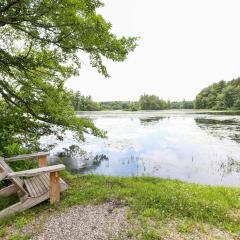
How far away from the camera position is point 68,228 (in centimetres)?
556

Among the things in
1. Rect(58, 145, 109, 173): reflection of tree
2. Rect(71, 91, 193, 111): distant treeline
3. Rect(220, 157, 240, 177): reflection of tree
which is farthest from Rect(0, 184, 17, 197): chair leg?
Rect(71, 91, 193, 111): distant treeline

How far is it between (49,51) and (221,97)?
9897 centimetres

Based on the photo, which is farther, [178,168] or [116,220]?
[178,168]

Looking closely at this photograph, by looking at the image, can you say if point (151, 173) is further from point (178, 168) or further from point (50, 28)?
point (50, 28)

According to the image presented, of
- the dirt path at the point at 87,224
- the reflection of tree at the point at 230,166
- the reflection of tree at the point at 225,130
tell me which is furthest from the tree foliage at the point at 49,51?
the reflection of tree at the point at 225,130

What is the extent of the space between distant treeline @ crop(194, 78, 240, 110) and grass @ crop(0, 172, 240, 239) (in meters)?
90.2

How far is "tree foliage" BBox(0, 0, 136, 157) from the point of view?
7270 mm

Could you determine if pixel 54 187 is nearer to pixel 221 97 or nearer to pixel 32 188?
pixel 32 188

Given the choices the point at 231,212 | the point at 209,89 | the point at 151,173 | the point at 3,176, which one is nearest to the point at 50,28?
the point at 3,176

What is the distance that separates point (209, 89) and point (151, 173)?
378 ft

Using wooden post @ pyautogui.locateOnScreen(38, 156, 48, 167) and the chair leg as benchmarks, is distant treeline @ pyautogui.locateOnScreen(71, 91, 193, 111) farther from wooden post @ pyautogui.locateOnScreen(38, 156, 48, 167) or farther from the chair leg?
the chair leg

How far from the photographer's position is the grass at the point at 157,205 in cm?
575

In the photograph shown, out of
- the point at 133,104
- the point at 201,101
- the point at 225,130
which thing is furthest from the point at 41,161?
the point at 133,104

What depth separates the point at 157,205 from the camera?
6.56 m
